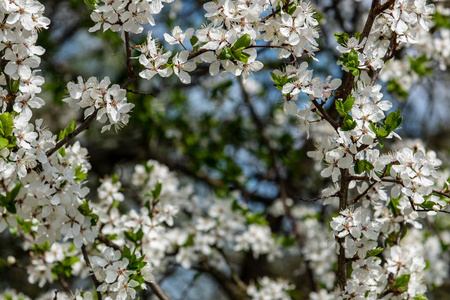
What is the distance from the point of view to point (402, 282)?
2.22 meters

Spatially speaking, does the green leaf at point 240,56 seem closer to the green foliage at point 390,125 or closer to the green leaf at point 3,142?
the green foliage at point 390,125

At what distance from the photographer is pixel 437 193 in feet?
6.67

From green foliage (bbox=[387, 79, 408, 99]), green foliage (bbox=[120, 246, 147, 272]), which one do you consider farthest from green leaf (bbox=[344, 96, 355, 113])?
green foliage (bbox=[387, 79, 408, 99])

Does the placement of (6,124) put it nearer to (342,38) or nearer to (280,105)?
(280,105)

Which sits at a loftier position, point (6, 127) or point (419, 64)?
point (6, 127)

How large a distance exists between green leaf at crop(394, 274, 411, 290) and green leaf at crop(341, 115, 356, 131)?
0.83 m

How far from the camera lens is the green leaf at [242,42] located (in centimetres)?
184

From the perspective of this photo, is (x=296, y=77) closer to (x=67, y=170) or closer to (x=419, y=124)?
(x=67, y=170)

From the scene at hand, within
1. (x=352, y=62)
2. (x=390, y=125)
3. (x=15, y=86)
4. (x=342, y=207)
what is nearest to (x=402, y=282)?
(x=342, y=207)

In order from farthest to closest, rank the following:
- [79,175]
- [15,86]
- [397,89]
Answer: [397,89], [79,175], [15,86]

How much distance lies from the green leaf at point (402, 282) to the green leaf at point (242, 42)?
1.27m

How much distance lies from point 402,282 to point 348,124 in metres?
0.86

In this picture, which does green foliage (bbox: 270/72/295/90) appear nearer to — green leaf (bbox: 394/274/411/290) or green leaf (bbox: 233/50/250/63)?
green leaf (bbox: 233/50/250/63)

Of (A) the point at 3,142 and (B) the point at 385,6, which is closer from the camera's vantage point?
(A) the point at 3,142
